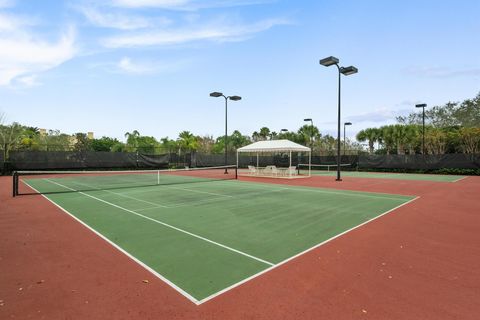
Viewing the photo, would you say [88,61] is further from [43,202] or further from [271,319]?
[271,319]

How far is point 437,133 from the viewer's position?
42.9 m


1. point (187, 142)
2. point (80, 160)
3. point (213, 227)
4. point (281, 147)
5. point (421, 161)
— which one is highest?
point (187, 142)

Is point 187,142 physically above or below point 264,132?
below

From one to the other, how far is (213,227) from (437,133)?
155 ft

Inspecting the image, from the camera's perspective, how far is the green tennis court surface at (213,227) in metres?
4.39

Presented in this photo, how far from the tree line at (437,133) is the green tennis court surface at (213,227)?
3724cm

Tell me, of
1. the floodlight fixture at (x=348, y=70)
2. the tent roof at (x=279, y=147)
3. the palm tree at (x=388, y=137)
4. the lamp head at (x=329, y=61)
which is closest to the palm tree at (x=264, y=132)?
the palm tree at (x=388, y=137)

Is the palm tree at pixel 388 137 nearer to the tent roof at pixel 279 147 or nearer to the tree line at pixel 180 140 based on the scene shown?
the tree line at pixel 180 140

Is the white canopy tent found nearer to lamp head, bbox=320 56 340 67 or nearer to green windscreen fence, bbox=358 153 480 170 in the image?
lamp head, bbox=320 56 340 67

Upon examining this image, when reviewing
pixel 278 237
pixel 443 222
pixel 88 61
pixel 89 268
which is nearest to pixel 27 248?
pixel 89 268

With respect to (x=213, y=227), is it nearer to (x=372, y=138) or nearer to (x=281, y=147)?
(x=281, y=147)

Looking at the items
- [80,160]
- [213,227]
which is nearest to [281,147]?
[213,227]

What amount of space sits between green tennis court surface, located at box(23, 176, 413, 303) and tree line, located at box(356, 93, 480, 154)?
3724 cm

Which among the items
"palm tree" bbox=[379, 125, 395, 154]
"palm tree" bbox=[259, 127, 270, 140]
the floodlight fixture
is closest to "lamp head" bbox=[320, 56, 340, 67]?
the floodlight fixture
